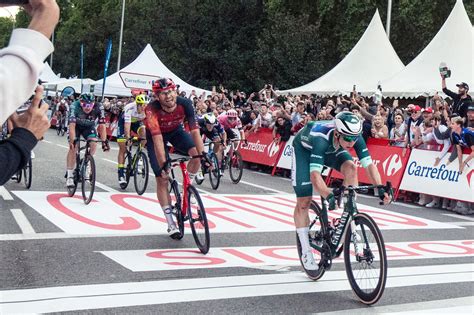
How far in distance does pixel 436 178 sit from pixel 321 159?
7.89 meters

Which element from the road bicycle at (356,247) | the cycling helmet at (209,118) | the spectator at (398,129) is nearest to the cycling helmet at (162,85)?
the road bicycle at (356,247)

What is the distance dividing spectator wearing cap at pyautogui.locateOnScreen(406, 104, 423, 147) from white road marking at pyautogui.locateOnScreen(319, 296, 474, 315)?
29.1ft

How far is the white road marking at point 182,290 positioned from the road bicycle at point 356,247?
1.21 feet

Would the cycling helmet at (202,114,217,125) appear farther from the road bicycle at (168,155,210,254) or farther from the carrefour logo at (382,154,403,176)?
the road bicycle at (168,155,210,254)

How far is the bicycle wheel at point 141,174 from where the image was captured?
11.9 meters

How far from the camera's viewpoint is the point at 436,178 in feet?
42.9

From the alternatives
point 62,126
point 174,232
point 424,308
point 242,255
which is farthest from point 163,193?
point 62,126

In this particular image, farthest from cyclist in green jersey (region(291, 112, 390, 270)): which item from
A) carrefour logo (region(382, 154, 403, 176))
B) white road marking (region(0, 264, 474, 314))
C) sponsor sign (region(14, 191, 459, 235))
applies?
carrefour logo (region(382, 154, 403, 176))

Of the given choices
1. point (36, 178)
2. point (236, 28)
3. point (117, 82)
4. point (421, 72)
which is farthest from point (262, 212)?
point (236, 28)

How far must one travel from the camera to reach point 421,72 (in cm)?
2186

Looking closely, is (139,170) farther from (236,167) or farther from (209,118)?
→ (236,167)

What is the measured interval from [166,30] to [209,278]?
153 ft

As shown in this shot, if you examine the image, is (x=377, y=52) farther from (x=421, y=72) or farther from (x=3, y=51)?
(x=3, y=51)

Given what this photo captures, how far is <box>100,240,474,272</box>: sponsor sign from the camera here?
6629 mm
